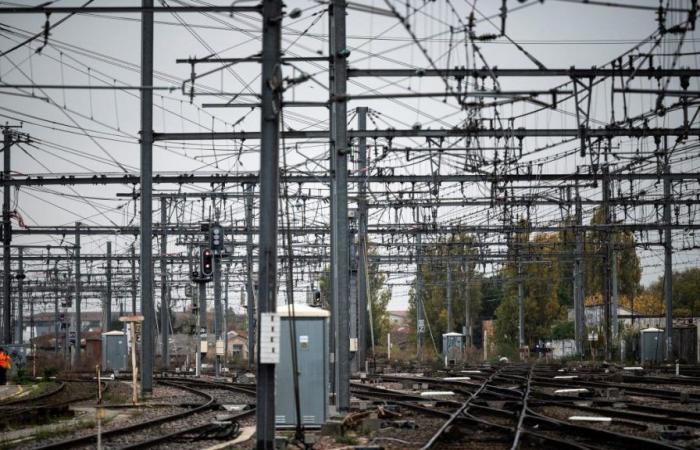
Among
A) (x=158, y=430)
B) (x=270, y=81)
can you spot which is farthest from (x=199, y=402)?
(x=270, y=81)

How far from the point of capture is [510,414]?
72.7 feet

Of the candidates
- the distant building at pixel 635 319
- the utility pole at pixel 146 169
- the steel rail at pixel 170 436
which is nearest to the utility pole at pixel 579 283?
the distant building at pixel 635 319

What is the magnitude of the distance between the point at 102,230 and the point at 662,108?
113 ft

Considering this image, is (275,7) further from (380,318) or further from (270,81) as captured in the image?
(380,318)

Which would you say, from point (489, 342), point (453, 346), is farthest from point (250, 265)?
point (489, 342)

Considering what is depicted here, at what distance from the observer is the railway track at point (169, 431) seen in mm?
17906

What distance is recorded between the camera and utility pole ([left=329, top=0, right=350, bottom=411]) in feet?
72.3

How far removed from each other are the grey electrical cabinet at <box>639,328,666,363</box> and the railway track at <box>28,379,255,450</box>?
35.8 meters

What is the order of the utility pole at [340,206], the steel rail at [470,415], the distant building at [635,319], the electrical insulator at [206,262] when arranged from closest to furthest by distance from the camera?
the steel rail at [470,415] < the utility pole at [340,206] < the electrical insulator at [206,262] < the distant building at [635,319]

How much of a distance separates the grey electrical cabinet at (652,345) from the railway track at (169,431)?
3578cm

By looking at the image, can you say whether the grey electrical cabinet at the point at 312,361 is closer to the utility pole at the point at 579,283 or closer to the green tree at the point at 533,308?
the utility pole at the point at 579,283

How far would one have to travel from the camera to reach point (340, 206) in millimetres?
22297

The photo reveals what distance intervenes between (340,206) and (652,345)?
40888 millimetres

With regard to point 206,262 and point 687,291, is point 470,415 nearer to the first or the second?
point 206,262
